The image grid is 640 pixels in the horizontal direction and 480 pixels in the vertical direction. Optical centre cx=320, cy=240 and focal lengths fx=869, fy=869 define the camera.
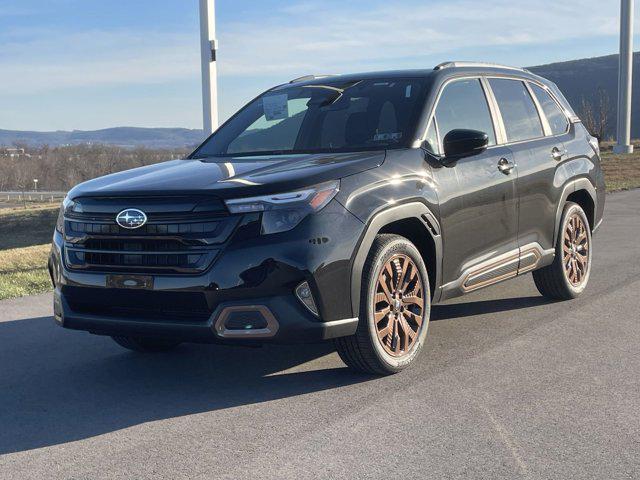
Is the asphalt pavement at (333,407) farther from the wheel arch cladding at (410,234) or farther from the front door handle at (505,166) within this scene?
the front door handle at (505,166)

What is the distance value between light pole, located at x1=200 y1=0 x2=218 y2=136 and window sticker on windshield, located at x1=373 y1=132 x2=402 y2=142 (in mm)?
7534

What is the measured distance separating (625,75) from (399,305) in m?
32.4

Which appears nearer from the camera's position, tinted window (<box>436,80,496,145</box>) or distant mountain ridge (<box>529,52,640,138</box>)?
tinted window (<box>436,80,496,145</box>)

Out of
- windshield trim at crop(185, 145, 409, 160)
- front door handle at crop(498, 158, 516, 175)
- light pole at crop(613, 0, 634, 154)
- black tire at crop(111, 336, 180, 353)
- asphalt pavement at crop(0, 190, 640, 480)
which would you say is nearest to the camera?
asphalt pavement at crop(0, 190, 640, 480)

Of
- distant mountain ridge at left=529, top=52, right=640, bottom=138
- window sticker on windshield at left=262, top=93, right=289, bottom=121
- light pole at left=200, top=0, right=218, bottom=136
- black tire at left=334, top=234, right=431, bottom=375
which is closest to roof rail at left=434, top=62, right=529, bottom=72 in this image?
window sticker on windshield at left=262, top=93, right=289, bottom=121

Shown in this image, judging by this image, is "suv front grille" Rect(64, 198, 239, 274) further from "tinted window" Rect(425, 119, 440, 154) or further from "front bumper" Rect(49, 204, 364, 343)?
"tinted window" Rect(425, 119, 440, 154)

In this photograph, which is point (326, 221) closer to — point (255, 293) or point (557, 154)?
point (255, 293)

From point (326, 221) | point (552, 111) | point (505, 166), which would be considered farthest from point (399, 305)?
point (552, 111)

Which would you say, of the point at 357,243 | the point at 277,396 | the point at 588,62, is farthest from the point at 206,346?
the point at 588,62

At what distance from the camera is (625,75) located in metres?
34.6

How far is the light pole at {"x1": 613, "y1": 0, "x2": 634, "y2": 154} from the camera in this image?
32531mm

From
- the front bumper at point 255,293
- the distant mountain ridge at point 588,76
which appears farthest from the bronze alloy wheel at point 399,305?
the distant mountain ridge at point 588,76

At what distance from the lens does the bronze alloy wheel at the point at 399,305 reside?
5027 millimetres

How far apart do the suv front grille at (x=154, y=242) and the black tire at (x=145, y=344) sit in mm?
1100
